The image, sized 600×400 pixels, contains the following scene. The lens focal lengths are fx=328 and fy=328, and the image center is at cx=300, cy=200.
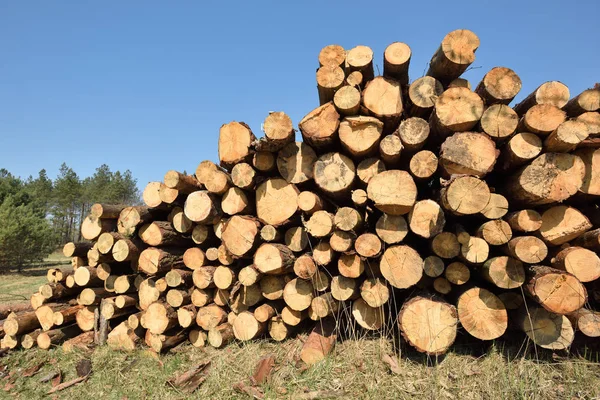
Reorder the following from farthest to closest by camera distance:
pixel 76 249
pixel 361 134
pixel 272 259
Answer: pixel 76 249 < pixel 272 259 < pixel 361 134

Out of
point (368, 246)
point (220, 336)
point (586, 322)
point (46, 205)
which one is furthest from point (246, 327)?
point (46, 205)

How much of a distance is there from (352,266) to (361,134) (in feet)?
4.21

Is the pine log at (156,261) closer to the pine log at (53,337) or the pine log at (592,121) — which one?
the pine log at (53,337)

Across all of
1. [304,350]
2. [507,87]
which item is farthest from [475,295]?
[507,87]

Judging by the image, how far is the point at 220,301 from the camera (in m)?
4.01

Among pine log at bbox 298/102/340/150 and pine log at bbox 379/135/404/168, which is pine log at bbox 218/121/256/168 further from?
pine log at bbox 379/135/404/168

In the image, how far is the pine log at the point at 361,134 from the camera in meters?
3.13

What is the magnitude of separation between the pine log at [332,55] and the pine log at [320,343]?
2736mm

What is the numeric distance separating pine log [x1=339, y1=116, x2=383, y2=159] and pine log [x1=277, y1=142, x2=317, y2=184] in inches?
18.4

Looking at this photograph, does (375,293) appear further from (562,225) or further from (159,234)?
(159,234)

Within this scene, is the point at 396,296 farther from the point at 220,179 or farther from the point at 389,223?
the point at 220,179

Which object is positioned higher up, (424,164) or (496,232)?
(424,164)

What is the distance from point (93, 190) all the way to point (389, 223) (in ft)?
117

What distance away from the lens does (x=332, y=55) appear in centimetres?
340
